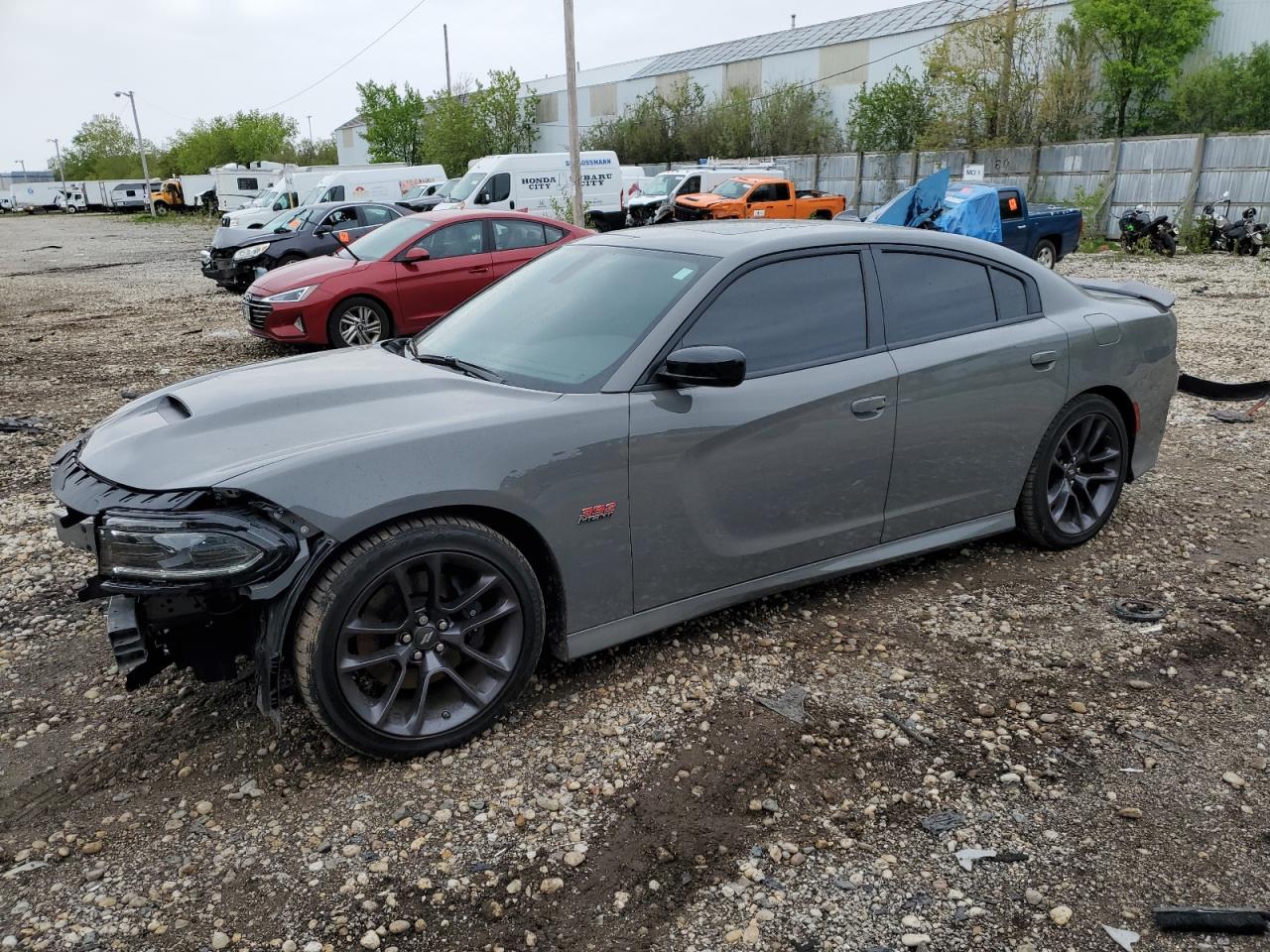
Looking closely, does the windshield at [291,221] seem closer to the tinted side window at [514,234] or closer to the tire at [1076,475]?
the tinted side window at [514,234]

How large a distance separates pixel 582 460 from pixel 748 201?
22346mm

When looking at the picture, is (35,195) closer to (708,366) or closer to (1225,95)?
(1225,95)

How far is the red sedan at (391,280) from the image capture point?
10.1m

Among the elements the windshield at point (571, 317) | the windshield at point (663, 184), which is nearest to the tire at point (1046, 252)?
the windshield at point (663, 184)

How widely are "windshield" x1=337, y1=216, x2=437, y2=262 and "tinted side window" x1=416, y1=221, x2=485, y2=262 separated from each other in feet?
0.45

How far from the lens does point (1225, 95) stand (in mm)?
31250

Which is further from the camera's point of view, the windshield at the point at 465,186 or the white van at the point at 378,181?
the white van at the point at 378,181

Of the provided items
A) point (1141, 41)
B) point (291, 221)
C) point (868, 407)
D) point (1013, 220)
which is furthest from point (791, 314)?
point (1141, 41)

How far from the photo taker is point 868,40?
44531 millimetres

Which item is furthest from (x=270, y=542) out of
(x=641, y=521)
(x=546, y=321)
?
(x=546, y=321)

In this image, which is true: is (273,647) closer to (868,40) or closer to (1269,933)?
(1269,933)

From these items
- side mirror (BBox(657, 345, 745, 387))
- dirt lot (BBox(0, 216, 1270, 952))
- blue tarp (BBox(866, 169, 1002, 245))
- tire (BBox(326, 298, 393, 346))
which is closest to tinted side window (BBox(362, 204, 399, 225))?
tire (BBox(326, 298, 393, 346))

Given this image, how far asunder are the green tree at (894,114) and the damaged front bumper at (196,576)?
39.6 metres

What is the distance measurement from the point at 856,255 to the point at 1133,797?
7.34ft
